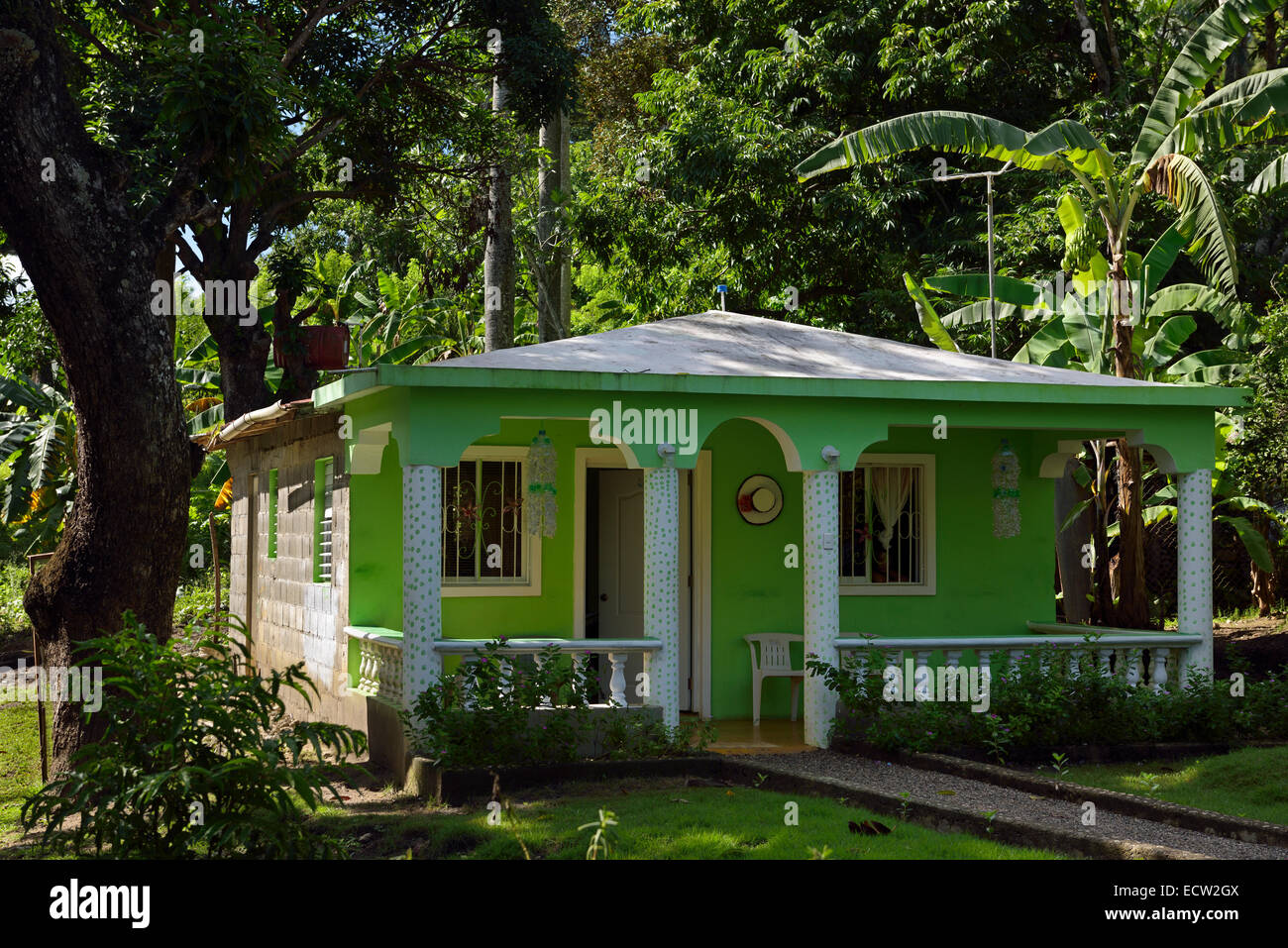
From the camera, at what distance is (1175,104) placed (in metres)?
13.5

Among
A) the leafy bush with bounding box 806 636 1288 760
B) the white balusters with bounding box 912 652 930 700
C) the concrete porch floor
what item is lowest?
the concrete porch floor

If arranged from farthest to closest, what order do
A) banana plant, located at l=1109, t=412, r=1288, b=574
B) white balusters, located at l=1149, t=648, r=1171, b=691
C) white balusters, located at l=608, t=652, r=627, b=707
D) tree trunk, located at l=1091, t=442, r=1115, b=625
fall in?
tree trunk, located at l=1091, t=442, r=1115, b=625 → banana plant, located at l=1109, t=412, r=1288, b=574 → white balusters, located at l=1149, t=648, r=1171, b=691 → white balusters, located at l=608, t=652, r=627, b=707

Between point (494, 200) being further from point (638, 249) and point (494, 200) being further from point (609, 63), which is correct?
point (609, 63)

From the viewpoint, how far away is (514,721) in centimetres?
962

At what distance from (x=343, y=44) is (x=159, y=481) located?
811cm

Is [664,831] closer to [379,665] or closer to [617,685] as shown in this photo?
[617,685]

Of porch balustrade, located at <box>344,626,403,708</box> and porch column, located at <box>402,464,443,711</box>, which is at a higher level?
porch column, located at <box>402,464,443,711</box>

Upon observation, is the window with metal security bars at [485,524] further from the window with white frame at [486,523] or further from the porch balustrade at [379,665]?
the porch balustrade at [379,665]

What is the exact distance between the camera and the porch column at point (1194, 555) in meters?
11.7

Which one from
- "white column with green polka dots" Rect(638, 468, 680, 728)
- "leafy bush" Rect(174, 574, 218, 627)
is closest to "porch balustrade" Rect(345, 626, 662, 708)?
"white column with green polka dots" Rect(638, 468, 680, 728)

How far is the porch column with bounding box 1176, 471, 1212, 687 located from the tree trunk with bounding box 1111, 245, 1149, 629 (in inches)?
50.6

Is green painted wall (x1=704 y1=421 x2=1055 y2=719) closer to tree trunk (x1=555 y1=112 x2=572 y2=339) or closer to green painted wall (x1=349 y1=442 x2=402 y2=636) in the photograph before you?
green painted wall (x1=349 y1=442 x2=402 y2=636)

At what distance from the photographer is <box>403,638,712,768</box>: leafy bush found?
31.3 ft

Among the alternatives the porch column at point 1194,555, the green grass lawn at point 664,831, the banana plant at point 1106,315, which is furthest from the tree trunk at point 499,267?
the green grass lawn at point 664,831
